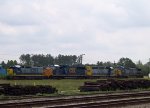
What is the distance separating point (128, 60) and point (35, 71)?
87895 mm

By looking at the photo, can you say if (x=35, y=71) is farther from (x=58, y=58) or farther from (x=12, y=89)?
(x=58, y=58)

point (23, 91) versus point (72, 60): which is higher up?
point (72, 60)

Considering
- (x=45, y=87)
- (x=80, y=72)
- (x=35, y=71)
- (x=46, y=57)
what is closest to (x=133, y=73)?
(x=80, y=72)

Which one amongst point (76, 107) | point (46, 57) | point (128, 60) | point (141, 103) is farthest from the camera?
point (46, 57)

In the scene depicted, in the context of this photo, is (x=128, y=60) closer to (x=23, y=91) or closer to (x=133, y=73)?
(x=133, y=73)

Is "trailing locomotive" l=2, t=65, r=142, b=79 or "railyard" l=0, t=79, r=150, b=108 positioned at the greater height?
"trailing locomotive" l=2, t=65, r=142, b=79

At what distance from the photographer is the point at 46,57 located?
188 meters

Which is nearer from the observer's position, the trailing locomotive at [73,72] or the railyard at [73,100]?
the railyard at [73,100]

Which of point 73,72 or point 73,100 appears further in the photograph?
point 73,72

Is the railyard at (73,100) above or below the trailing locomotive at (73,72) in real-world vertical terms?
below

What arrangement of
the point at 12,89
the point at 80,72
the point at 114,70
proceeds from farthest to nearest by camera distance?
the point at 114,70 → the point at 80,72 → the point at 12,89

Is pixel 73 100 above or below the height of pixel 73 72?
below

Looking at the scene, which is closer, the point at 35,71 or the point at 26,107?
the point at 26,107

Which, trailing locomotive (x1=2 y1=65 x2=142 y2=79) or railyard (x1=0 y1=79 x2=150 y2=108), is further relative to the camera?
trailing locomotive (x1=2 y1=65 x2=142 y2=79)
